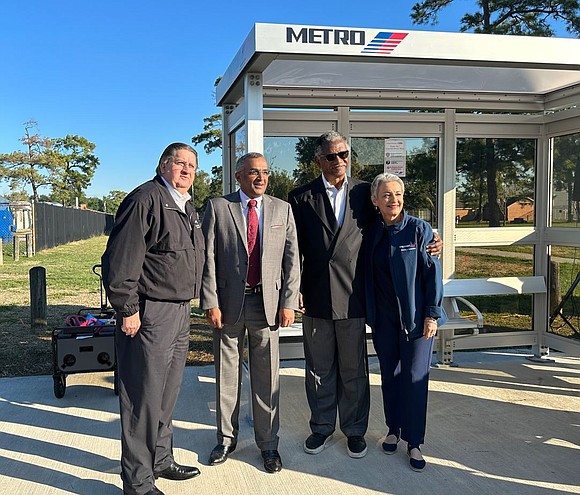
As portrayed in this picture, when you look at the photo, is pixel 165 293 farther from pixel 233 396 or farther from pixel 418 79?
pixel 418 79

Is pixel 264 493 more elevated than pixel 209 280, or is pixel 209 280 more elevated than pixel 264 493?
pixel 209 280

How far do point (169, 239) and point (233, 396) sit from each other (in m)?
1.20

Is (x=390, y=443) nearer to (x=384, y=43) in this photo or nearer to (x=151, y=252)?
(x=151, y=252)

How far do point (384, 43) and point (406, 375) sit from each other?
2.23m

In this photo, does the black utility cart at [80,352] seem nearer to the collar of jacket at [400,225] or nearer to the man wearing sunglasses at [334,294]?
the man wearing sunglasses at [334,294]

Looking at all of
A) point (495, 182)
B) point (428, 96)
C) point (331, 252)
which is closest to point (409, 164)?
point (428, 96)

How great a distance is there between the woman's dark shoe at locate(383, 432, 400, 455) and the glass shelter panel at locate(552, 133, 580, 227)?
327 cm

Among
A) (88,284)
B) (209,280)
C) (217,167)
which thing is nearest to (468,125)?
(209,280)

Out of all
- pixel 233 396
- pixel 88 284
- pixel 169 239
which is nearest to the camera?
pixel 169 239

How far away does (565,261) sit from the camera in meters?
5.76

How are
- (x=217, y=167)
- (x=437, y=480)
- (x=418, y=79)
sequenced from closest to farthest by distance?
1. (x=437, y=480)
2. (x=418, y=79)
3. (x=217, y=167)

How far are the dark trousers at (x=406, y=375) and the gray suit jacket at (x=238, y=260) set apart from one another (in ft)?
2.18

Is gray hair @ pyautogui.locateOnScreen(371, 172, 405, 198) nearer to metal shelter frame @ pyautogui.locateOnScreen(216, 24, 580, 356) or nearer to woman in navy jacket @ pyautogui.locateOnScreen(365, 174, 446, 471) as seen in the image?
woman in navy jacket @ pyautogui.locateOnScreen(365, 174, 446, 471)

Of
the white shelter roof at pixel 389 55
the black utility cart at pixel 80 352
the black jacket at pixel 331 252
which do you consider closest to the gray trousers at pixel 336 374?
the black jacket at pixel 331 252
